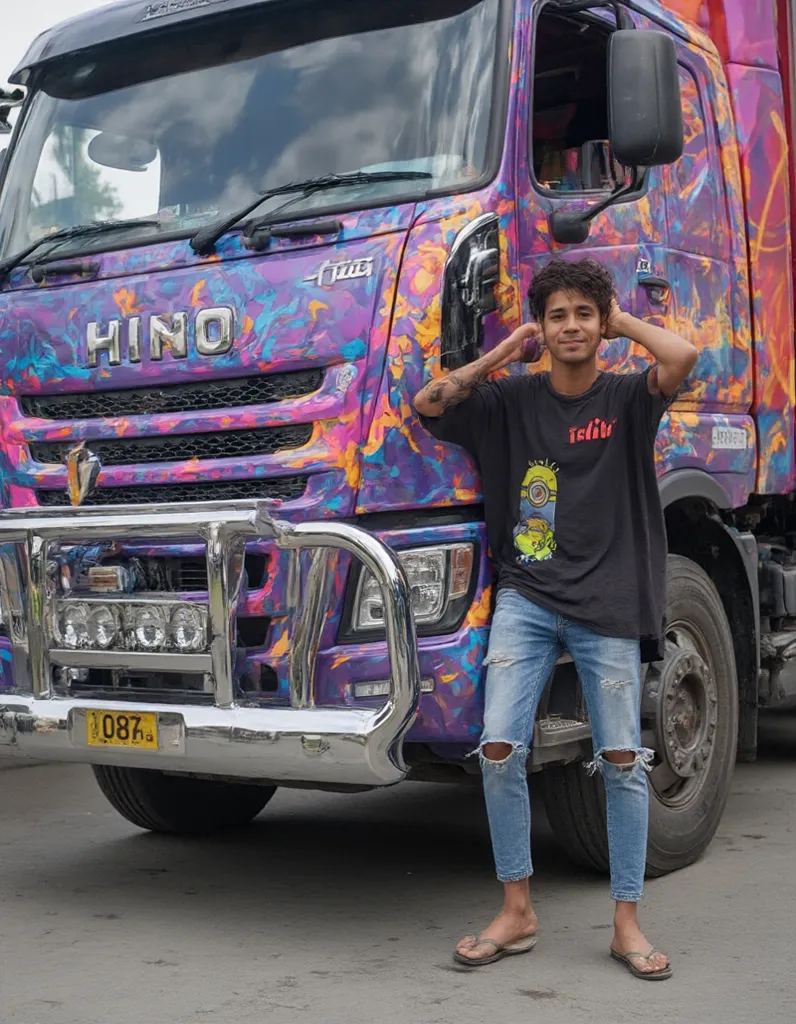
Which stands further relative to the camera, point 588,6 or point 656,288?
point 656,288

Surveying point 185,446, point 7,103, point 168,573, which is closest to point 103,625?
point 168,573

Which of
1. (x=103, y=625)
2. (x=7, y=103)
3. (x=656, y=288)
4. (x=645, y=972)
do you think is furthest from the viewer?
(x=7, y=103)

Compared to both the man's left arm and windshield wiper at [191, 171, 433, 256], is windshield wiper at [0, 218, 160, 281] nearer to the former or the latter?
windshield wiper at [191, 171, 433, 256]

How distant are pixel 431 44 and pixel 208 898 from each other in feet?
9.12

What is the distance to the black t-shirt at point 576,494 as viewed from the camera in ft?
14.2

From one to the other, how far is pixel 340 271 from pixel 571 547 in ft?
3.40

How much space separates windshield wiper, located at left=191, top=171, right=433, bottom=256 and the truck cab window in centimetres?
47

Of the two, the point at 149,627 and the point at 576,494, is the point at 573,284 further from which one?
the point at 149,627

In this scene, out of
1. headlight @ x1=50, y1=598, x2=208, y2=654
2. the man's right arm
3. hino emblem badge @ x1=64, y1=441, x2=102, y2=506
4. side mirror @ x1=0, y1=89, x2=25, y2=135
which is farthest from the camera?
side mirror @ x1=0, y1=89, x2=25, y2=135

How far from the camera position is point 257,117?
5039 mm

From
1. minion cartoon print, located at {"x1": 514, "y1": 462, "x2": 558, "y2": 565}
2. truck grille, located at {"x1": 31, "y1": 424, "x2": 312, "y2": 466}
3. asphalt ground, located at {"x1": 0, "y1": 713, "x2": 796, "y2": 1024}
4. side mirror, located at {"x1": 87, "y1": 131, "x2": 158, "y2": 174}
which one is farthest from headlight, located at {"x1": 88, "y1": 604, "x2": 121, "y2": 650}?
side mirror, located at {"x1": 87, "y1": 131, "x2": 158, "y2": 174}

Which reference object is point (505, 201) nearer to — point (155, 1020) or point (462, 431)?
point (462, 431)

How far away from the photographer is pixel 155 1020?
3873 millimetres

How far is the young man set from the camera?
431 centimetres
